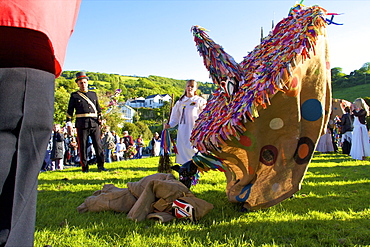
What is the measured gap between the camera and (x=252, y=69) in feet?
10.7

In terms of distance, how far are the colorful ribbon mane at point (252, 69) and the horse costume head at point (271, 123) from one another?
0.04 feet

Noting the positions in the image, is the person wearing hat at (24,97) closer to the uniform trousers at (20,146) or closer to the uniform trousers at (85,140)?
the uniform trousers at (20,146)

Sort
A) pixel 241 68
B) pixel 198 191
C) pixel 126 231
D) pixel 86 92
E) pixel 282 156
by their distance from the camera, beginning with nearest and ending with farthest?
pixel 126 231
pixel 282 156
pixel 241 68
pixel 198 191
pixel 86 92

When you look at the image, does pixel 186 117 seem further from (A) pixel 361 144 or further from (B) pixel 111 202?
(A) pixel 361 144

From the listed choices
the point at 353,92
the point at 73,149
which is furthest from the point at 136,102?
the point at 73,149

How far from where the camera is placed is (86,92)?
7066mm

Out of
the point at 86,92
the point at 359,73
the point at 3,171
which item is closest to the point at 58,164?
the point at 86,92

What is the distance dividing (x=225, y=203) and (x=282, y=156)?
1.09 m

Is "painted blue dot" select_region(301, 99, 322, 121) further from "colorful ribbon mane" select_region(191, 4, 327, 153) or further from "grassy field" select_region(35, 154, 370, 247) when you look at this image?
"grassy field" select_region(35, 154, 370, 247)

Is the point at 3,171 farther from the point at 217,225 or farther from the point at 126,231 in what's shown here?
the point at 217,225

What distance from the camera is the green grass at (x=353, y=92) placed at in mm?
48763

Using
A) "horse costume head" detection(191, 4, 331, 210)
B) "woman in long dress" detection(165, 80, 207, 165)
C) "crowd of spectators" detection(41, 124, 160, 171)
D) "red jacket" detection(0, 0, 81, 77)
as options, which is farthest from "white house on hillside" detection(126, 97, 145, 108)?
"red jacket" detection(0, 0, 81, 77)

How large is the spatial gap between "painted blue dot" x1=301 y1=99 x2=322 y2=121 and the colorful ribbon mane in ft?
1.59

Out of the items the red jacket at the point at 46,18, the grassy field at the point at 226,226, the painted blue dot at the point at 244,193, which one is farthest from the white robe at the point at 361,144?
the red jacket at the point at 46,18
